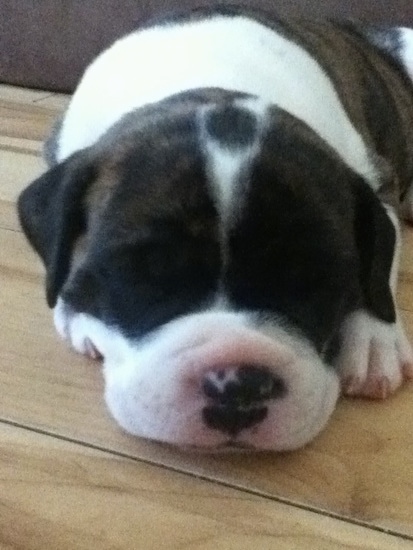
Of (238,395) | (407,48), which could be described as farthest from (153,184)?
(407,48)

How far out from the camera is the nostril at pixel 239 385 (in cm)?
112

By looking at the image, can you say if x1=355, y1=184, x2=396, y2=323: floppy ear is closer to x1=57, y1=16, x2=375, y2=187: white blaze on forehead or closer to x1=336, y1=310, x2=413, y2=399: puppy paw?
x1=336, y1=310, x2=413, y2=399: puppy paw

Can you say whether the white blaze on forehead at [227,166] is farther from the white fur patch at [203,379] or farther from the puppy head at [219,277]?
the white fur patch at [203,379]

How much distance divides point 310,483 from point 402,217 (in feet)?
3.05

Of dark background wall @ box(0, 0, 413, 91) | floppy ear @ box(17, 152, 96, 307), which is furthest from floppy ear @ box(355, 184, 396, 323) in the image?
dark background wall @ box(0, 0, 413, 91)

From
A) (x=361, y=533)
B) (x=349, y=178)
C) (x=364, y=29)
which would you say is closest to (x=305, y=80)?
(x=349, y=178)

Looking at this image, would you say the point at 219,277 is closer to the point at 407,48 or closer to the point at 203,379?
the point at 203,379

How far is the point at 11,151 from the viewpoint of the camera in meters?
2.24

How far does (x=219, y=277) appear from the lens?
3.90 ft

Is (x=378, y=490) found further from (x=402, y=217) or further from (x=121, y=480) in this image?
(x=402, y=217)

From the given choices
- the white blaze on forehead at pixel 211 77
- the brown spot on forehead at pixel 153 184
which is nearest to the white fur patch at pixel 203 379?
the brown spot on forehead at pixel 153 184

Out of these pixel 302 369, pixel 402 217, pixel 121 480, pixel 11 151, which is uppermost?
pixel 302 369

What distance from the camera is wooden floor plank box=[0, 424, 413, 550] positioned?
111 centimetres

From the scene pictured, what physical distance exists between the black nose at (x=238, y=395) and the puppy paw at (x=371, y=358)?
25 cm
